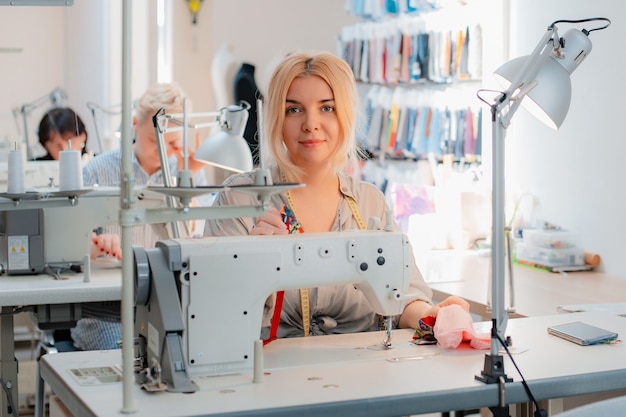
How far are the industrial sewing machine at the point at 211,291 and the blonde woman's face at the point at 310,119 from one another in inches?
20.7

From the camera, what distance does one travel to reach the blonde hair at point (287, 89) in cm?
250

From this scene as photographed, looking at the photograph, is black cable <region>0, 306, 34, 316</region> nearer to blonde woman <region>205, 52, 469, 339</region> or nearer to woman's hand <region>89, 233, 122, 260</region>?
woman's hand <region>89, 233, 122, 260</region>

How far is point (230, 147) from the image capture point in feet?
9.29

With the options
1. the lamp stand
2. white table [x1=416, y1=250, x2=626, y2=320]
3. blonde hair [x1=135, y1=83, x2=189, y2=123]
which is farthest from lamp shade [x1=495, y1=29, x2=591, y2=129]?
blonde hair [x1=135, y1=83, x2=189, y2=123]

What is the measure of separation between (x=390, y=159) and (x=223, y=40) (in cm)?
251

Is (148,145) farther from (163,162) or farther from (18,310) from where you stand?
(163,162)

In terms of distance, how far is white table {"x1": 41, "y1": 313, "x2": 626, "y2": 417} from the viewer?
1.67 m

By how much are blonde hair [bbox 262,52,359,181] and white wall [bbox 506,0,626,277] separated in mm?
1469

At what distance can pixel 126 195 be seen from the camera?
1611 millimetres

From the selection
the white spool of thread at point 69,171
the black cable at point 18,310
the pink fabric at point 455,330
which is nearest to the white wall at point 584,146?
the pink fabric at point 455,330

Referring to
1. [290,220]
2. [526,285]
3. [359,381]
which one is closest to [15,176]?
[290,220]

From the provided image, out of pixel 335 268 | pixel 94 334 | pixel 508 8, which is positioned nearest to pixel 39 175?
pixel 94 334

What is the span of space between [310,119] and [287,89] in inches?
4.1

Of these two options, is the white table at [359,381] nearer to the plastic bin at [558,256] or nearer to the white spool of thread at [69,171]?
the white spool of thread at [69,171]
